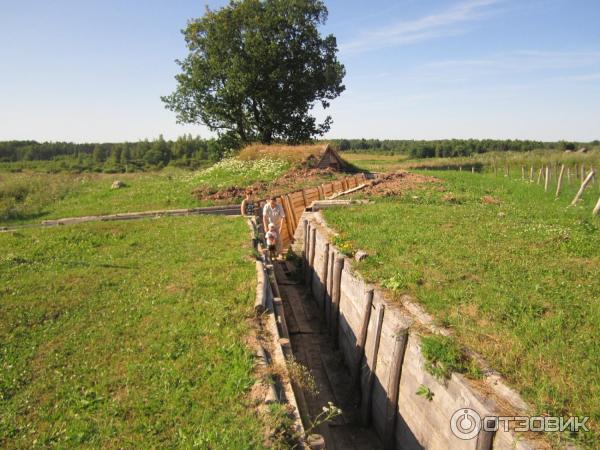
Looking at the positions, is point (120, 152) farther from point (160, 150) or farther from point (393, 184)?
point (393, 184)

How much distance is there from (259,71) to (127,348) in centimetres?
3037

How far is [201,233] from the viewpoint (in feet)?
46.7

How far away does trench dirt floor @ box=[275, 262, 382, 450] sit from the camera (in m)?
7.96

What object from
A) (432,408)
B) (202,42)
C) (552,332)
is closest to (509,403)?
(432,408)

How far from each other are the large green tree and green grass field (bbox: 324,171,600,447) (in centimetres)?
2199

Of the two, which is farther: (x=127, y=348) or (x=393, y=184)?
(x=393, y=184)

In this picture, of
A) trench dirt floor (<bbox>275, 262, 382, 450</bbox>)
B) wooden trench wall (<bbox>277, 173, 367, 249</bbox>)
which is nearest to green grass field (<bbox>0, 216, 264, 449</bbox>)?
trench dirt floor (<bbox>275, 262, 382, 450</bbox>)

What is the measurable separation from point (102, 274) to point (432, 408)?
803 cm

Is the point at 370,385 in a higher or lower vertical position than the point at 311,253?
lower

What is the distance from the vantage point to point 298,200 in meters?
19.7

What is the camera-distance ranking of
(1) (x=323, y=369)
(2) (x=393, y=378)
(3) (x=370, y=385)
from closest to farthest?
(2) (x=393, y=378), (3) (x=370, y=385), (1) (x=323, y=369)

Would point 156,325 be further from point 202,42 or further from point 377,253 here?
point 202,42

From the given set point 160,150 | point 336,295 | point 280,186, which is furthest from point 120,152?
point 336,295

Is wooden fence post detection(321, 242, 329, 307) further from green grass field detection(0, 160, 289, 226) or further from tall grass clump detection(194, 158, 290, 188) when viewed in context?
tall grass clump detection(194, 158, 290, 188)
